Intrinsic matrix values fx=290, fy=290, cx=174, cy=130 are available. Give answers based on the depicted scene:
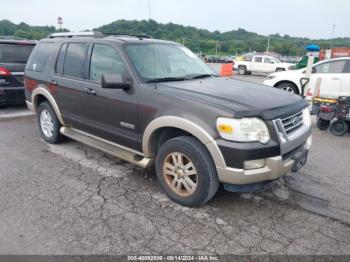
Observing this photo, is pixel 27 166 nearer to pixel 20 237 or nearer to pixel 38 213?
pixel 38 213

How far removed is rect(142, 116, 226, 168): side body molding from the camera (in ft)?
9.04

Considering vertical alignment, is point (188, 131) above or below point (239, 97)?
below

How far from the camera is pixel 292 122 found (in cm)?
310

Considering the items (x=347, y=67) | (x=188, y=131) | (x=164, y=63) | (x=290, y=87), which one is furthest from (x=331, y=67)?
(x=188, y=131)

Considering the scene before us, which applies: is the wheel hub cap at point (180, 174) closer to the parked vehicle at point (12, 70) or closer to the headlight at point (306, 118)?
the headlight at point (306, 118)

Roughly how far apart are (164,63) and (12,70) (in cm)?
493

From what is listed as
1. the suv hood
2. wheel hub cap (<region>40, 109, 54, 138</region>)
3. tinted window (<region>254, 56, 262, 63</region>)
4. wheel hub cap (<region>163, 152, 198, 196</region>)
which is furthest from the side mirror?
tinted window (<region>254, 56, 262, 63</region>)

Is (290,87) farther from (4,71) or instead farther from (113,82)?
(4,71)

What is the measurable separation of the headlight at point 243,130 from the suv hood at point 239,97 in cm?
6

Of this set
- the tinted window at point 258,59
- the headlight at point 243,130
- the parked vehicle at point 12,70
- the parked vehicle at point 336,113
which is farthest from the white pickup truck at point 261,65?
the headlight at point 243,130

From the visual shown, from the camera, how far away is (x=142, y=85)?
335 centimetres

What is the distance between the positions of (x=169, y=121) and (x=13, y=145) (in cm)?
343

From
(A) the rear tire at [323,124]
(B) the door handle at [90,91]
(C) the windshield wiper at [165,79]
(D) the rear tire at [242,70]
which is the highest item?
(C) the windshield wiper at [165,79]

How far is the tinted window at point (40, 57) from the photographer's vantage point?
4844 millimetres
